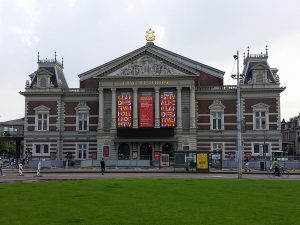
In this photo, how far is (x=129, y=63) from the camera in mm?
75188

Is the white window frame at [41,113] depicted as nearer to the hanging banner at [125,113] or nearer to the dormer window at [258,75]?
the hanging banner at [125,113]

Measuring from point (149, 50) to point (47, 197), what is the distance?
180 feet

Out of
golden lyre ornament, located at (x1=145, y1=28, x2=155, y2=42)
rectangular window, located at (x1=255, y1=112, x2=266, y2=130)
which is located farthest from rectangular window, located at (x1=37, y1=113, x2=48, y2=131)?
rectangular window, located at (x1=255, y1=112, x2=266, y2=130)

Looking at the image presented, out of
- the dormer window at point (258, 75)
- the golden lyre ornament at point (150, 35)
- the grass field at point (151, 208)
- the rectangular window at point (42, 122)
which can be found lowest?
the grass field at point (151, 208)

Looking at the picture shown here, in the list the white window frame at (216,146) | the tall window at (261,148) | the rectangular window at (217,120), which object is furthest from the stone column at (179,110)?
the tall window at (261,148)

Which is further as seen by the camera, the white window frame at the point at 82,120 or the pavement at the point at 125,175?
the white window frame at the point at 82,120

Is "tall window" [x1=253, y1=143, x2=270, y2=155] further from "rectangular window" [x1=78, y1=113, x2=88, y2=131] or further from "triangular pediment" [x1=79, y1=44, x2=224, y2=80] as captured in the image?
"rectangular window" [x1=78, y1=113, x2=88, y2=131]

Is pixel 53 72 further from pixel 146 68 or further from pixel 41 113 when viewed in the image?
pixel 146 68

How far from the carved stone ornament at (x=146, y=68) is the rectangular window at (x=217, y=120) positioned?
9.45m

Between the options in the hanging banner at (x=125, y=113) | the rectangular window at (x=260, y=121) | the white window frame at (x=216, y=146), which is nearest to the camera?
the hanging banner at (x=125, y=113)

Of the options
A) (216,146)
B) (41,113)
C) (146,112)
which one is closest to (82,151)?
(41,113)

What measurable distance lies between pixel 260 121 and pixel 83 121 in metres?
29.4

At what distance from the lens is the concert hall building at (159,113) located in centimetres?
7381

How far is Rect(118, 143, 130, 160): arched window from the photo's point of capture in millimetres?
75125
